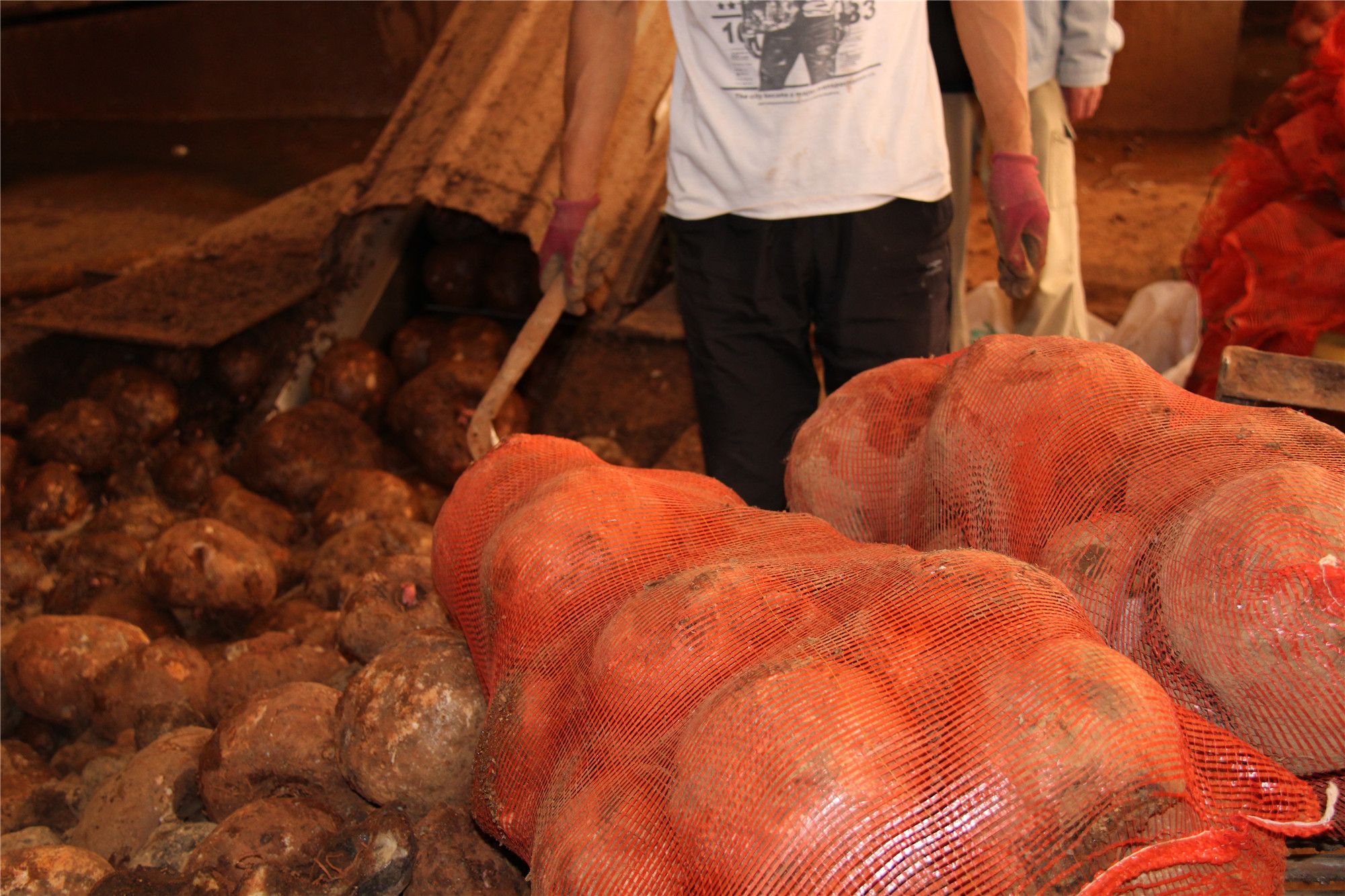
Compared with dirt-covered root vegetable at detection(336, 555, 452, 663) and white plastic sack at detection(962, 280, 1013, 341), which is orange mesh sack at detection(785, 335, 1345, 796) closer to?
dirt-covered root vegetable at detection(336, 555, 452, 663)

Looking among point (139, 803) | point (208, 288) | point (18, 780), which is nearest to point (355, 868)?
point (139, 803)

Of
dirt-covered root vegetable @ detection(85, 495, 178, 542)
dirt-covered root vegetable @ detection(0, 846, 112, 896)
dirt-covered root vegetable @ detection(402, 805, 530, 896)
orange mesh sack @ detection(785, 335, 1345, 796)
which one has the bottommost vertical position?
dirt-covered root vegetable @ detection(85, 495, 178, 542)

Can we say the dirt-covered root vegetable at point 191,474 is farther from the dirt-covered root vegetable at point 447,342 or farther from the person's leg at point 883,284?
the person's leg at point 883,284

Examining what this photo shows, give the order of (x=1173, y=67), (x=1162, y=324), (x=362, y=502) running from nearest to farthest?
(x=362, y=502) → (x=1162, y=324) → (x=1173, y=67)

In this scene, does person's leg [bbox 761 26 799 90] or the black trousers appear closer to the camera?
person's leg [bbox 761 26 799 90]

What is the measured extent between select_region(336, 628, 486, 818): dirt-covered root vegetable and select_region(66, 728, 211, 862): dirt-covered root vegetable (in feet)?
1.64

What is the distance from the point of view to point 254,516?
3408 millimetres

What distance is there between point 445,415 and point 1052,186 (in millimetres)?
2483

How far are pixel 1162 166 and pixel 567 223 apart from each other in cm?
534

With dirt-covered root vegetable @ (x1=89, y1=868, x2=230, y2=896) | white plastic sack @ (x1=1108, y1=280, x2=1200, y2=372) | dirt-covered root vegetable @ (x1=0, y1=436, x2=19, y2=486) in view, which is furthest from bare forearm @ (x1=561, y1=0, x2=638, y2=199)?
dirt-covered root vegetable @ (x1=0, y1=436, x2=19, y2=486)

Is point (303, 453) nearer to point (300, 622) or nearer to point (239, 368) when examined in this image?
point (239, 368)

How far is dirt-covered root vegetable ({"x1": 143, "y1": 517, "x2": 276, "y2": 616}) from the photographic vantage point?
2842mm

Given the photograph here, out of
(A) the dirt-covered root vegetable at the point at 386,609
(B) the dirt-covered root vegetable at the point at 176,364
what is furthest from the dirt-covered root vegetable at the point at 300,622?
(B) the dirt-covered root vegetable at the point at 176,364

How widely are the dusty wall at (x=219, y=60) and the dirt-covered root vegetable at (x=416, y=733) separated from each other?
8.06m
